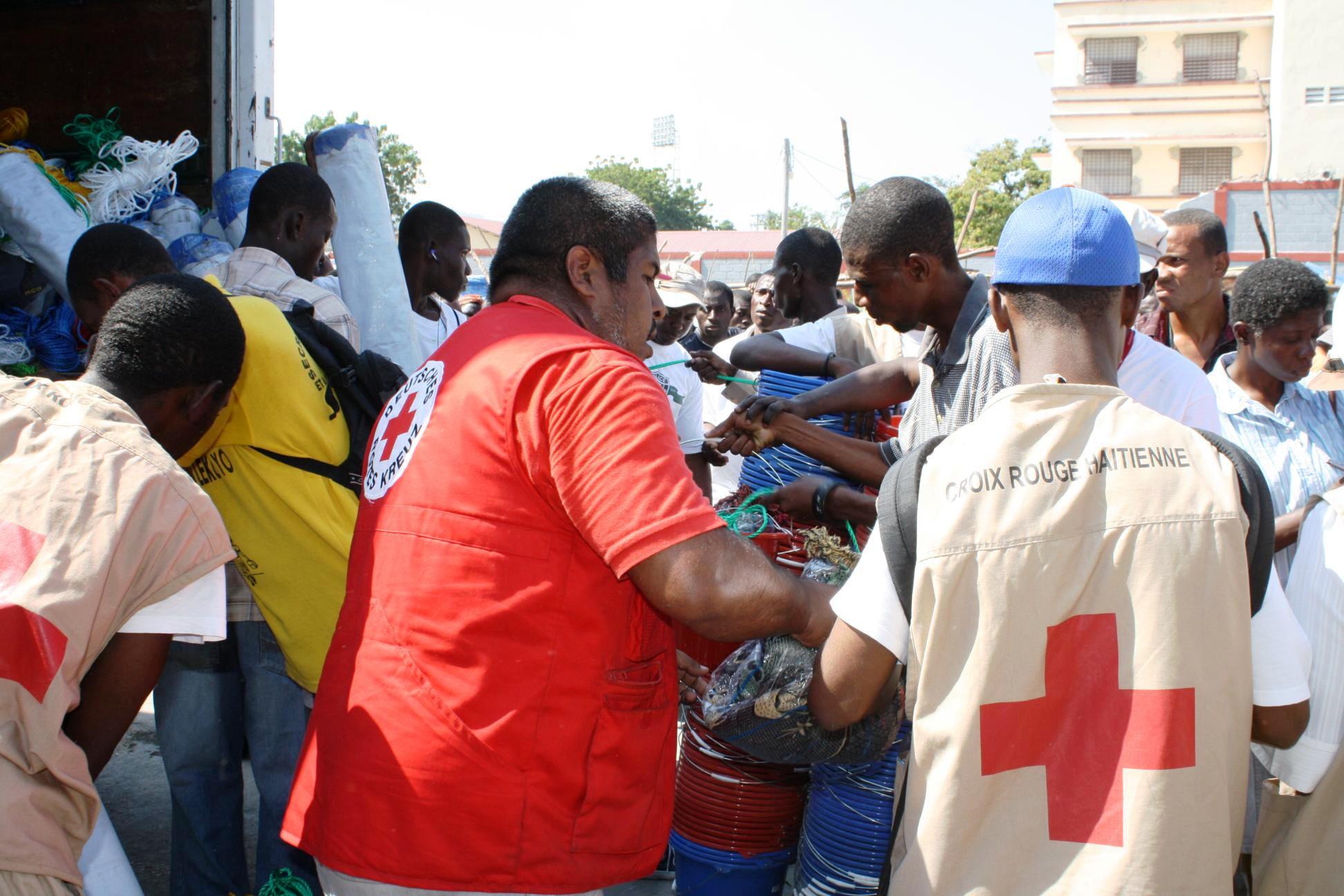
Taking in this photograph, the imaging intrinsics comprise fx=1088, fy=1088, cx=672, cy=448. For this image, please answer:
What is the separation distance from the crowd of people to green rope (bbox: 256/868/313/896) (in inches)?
44.0

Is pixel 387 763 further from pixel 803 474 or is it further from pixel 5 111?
pixel 5 111

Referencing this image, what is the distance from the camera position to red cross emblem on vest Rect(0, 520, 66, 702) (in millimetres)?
1728

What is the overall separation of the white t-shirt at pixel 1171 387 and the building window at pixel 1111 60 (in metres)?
39.4

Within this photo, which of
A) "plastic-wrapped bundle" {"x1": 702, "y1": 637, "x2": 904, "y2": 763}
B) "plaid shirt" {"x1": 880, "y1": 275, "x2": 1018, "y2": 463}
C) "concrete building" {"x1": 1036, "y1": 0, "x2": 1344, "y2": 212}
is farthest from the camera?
"concrete building" {"x1": 1036, "y1": 0, "x2": 1344, "y2": 212}

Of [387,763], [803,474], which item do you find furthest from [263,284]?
[387,763]

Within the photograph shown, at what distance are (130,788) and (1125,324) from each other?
4275 mm

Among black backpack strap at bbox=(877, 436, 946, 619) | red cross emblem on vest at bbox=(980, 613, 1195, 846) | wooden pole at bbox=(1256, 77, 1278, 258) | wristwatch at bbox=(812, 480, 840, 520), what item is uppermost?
wooden pole at bbox=(1256, 77, 1278, 258)

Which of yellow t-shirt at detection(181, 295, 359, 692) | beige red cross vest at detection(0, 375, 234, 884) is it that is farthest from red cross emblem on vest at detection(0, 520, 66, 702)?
yellow t-shirt at detection(181, 295, 359, 692)

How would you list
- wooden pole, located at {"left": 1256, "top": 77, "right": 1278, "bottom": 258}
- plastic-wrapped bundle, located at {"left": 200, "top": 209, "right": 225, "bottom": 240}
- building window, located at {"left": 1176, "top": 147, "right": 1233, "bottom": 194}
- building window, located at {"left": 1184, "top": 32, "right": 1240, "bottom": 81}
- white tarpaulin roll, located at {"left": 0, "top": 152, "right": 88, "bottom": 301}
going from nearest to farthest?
white tarpaulin roll, located at {"left": 0, "top": 152, "right": 88, "bottom": 301}
plastic-wrapped bundle, located at {"left": 200, "top": 209, "right": 225, "bottom": 240}
wooden pole, located at {"left": 1256, "top": 77, "right": 1278, "bottom": 258}
building window, located at {"left": 1176, "top": 147, "right": 1233, "bottom": 194}
building window, located at {"left": 1184, "top": 32, "right": 1240, "bottom": 81}

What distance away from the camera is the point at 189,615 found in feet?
6.40

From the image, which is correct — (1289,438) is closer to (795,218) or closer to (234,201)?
(234,201)

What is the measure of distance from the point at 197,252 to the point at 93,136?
108 cm

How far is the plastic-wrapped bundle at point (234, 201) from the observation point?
4492 mm

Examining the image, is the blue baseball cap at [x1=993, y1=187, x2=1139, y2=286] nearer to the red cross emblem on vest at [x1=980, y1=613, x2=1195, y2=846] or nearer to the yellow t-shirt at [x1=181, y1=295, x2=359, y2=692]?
the red cross emblem on vest at [x1=980, y1=613, x2=1195, y2=846]
